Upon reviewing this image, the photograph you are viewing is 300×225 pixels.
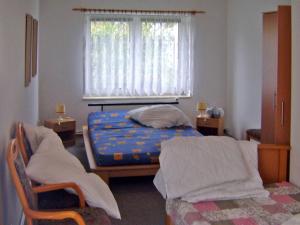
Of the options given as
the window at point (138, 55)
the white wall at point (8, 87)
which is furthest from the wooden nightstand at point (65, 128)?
the white wall at point (8, 87)

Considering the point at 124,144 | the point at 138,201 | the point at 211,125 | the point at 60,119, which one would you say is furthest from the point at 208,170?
the point at 60,119

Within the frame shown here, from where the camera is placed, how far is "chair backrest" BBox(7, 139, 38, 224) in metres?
1.93

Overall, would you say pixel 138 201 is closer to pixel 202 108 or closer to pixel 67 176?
pixel 67 176

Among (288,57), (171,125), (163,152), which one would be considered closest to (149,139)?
(171,125)

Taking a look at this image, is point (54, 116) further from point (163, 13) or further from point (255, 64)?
point (255, 64)

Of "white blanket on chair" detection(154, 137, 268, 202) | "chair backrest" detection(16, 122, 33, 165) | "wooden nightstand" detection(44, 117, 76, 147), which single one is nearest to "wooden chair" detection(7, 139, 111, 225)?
"chair backrest" detection(16, 122, 33, 165)

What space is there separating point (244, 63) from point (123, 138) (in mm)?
2549

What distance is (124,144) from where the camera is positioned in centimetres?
436

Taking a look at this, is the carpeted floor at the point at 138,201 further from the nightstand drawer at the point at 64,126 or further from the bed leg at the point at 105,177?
the nightstand drawer at the point at 64,126

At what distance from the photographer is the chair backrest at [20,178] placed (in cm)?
193

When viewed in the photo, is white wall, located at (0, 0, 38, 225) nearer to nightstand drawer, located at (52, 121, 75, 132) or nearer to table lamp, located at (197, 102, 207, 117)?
nightstand drawer, located at (52, 121, 75, 132)

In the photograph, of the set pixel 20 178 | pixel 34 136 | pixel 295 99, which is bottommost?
pixel 20 178

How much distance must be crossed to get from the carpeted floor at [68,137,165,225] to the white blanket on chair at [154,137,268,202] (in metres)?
0.49

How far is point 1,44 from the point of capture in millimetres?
2307
